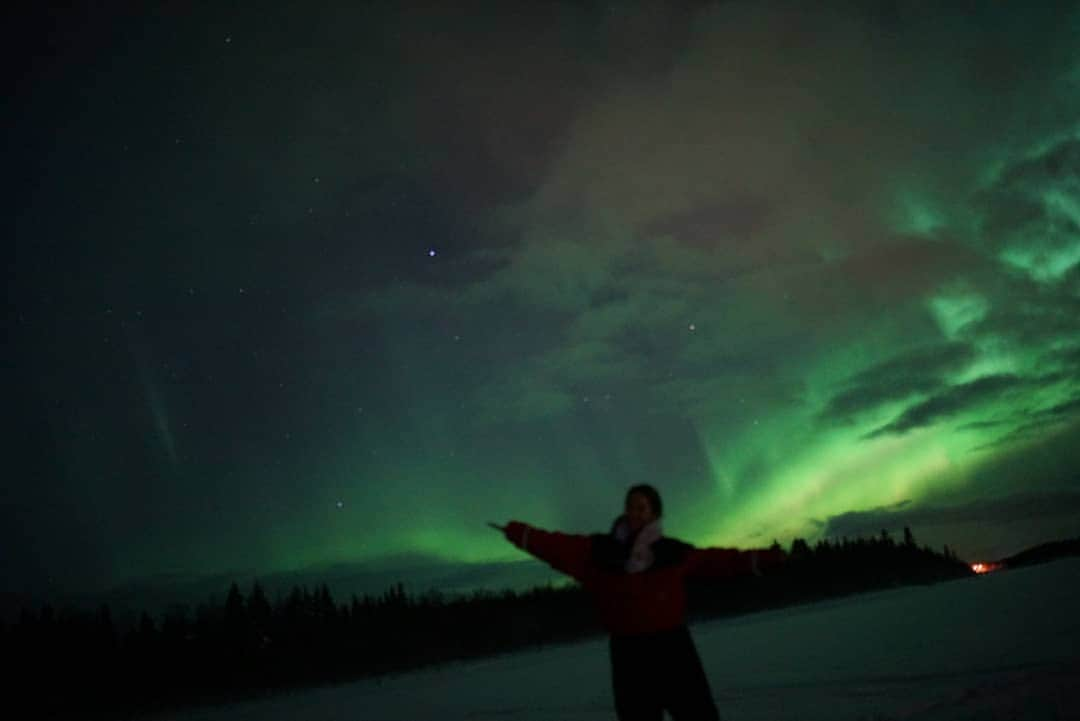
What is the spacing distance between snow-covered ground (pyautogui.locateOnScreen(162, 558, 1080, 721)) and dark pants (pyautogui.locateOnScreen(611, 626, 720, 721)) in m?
3.90

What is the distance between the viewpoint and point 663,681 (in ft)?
16.8

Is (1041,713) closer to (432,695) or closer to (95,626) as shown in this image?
(432,695)

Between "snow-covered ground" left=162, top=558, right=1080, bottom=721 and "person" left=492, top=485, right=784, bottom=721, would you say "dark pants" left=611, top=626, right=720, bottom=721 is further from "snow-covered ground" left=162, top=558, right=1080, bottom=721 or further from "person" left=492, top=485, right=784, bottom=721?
"snow-covered ground" left=162, top=558, right=1080, bottom=721

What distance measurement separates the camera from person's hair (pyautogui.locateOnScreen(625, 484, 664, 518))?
17.4 feet

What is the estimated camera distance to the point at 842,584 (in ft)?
367

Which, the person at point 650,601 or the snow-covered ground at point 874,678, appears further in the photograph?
the snow-covered ground at point 874,678

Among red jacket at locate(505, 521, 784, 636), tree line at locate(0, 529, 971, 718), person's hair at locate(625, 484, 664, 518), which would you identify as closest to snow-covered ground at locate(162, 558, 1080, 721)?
red jacket at locate(505, 521, 784, 636)

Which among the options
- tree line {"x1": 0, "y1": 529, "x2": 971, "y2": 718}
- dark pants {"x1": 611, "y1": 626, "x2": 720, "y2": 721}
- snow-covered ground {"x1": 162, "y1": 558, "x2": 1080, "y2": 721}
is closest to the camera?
dark pants {"x1": 611, "y1": 626, "x2": 720, "y2": 721}

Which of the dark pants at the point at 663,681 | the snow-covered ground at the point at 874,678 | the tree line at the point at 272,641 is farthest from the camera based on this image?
the tree line at the point at 272,641

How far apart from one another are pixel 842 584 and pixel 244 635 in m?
76.8

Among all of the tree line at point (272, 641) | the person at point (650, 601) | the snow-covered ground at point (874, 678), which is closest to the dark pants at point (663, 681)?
the person at point (650, 601)

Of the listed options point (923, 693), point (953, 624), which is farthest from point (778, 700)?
point (953, 624)

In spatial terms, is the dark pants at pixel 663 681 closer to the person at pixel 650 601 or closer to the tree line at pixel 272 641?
the person at pixel 650 601

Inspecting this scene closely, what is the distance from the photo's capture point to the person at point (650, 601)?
5.13m
